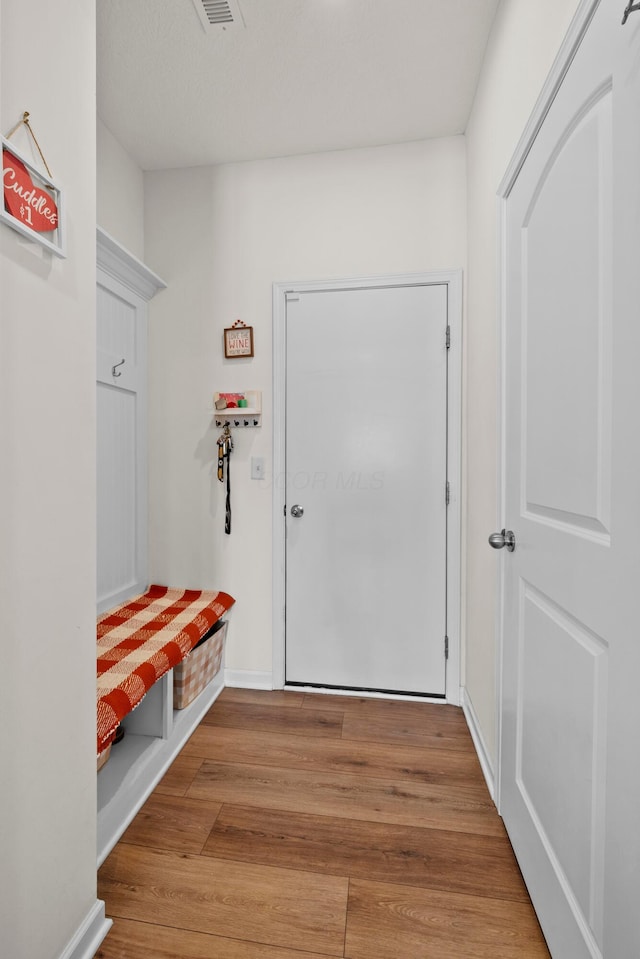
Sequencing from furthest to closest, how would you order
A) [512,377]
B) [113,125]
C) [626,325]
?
[113,125] < [512,377] < [626,325]

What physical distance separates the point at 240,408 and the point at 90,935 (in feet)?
6.40

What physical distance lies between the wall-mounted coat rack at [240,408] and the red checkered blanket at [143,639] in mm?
901

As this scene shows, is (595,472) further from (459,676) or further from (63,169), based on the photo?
(459,676)

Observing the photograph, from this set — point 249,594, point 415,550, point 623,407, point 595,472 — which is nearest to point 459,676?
point 415,550

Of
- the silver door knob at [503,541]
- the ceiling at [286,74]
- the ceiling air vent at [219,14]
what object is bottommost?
the silver door knob at [503,541]

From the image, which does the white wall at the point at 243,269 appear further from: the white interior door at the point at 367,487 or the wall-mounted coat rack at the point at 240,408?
the white interior door at the point at 367,487

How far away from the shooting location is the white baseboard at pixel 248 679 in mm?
2449

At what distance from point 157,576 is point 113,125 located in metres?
2.22

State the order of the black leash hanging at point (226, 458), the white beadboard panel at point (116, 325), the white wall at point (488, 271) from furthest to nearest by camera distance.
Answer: the black leash hanging at point (226, 458), the white beadboard panel at point (116, 325), the white wall at point (488, 271)

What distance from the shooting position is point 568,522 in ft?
3.37

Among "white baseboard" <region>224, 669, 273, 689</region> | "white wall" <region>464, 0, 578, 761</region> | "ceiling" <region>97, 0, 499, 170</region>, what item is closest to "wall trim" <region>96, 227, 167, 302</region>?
"ceiling" <region>97, 0, 499, 170</region>

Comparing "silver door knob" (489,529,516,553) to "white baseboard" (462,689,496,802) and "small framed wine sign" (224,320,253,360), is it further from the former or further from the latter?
"small framed wine sign" (224,320,253,360)

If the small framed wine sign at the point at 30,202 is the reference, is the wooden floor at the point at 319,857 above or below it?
below

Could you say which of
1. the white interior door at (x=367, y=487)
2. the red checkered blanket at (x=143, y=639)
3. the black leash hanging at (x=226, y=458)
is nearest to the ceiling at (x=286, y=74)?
the white interior door at (x=367, y=487)
